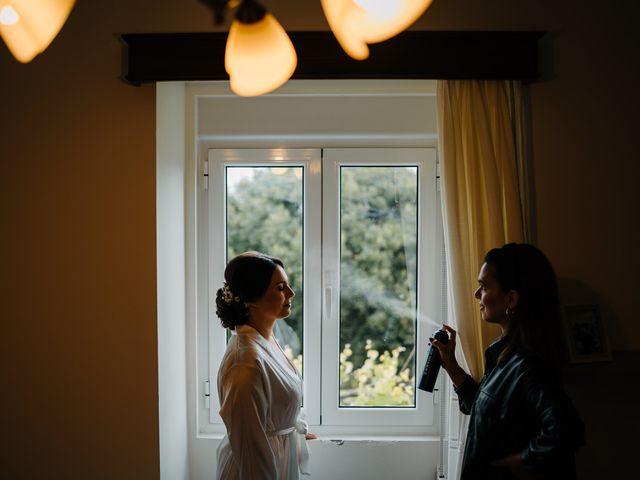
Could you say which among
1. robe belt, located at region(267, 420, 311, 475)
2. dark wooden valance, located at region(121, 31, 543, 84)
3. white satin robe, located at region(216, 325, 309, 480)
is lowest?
robe belt, located at region(267, 420, 311, 475)

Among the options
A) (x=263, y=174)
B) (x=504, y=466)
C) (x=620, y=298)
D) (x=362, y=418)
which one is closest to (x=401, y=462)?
(x=362, y=418)

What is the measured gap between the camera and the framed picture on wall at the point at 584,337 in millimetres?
1823

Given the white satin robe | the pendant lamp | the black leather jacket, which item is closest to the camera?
the pendant lamp

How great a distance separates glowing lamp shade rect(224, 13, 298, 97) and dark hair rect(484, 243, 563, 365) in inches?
37.0

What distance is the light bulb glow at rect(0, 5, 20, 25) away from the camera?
0.84 m

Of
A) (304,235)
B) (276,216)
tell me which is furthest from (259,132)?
(304,235)

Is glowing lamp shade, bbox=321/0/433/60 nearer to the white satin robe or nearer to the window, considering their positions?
the white satin robe

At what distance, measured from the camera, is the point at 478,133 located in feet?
6.09

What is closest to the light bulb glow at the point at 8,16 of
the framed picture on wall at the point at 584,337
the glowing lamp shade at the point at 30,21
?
the glowing lamp shade at the point at 30,21

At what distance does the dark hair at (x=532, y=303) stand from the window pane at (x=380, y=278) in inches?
30.7

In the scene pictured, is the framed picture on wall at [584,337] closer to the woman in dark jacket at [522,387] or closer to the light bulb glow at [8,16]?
the woman in dark jacket at [522,387]

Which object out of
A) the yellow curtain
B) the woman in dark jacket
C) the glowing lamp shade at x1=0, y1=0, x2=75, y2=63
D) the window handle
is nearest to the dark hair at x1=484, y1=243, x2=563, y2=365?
the woman in dark jacket

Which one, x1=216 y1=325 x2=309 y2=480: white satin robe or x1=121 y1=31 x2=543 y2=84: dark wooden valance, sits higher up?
x1=121 y1=31 x2=543 y2=84: dark wooden valance

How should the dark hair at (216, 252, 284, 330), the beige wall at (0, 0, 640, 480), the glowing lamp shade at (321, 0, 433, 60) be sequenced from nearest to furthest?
the glowing lamp shade at (321, 0, 433, 60), the dark hair at (216, 252, 284, 330), the beige wall at (0, 0, 640, 480)
